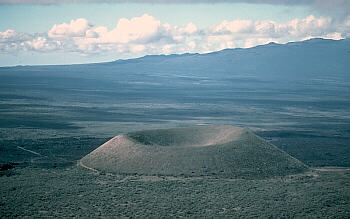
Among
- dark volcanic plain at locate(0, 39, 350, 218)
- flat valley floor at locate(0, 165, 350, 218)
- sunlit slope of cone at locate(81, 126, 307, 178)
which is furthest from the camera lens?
sunlit slope of cone at locate(81, 126, 307, 178)

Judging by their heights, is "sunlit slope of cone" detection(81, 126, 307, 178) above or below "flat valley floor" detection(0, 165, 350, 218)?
above

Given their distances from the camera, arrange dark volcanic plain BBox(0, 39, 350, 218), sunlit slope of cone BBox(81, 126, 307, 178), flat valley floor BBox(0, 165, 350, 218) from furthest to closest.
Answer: sunlit slope of cone BBox(81, 126, 307, 178), dark volcanic plain BBox(0, 39, 350, 218), flat valley floor BBox(0, 165, 350, 218)

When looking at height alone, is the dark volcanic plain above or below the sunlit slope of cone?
below

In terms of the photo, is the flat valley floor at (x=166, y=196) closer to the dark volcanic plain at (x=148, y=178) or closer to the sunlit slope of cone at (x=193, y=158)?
the dark volcanic plain at (x=148, y=178)

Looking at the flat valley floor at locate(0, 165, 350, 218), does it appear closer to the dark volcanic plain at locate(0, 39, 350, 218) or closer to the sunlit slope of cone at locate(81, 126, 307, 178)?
the dark volcanic plain at locate(0, 39, 350, 218)

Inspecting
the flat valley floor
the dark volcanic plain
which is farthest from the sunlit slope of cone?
the flat valley floor

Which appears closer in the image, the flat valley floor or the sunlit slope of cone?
the flat valley floor

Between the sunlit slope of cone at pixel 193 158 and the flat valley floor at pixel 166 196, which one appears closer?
the flat valley floor at pixel 166 196

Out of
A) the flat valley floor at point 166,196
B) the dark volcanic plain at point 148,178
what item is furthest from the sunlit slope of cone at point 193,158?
the flat valley floor at point 166,196
